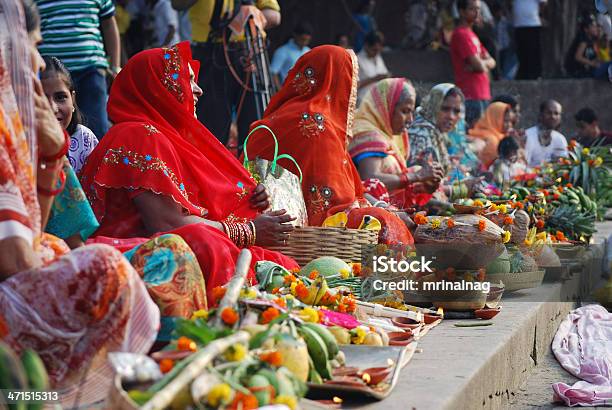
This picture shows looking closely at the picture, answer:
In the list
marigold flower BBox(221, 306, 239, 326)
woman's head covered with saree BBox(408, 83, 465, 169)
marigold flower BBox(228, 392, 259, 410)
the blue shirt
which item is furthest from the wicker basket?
the blue shirt

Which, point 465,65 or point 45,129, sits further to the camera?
point 465,65

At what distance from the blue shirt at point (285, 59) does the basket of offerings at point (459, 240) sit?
22.3 feet

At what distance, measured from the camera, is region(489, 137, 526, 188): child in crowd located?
9.37 m

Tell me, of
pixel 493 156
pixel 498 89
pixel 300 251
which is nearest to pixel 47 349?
pixel 300 251

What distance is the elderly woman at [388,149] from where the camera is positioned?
23.0 feet

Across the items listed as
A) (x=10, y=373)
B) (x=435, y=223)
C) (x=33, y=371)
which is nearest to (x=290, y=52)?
(x=435, y=223)

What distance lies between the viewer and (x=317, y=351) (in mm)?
3234

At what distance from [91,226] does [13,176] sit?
766mm

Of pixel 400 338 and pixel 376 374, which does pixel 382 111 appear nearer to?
pixel 400 338

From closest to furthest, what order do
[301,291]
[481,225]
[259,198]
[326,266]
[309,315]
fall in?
[309,315] < [301,291] < [326,266] < [259,198] < [481,225]

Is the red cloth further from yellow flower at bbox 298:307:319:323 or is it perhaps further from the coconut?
yellow flower at bbox 298:307:319:323

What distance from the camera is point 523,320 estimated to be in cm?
502

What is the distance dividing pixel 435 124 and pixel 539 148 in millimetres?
2183

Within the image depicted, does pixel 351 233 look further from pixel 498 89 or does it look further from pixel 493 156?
pixel 498 89
